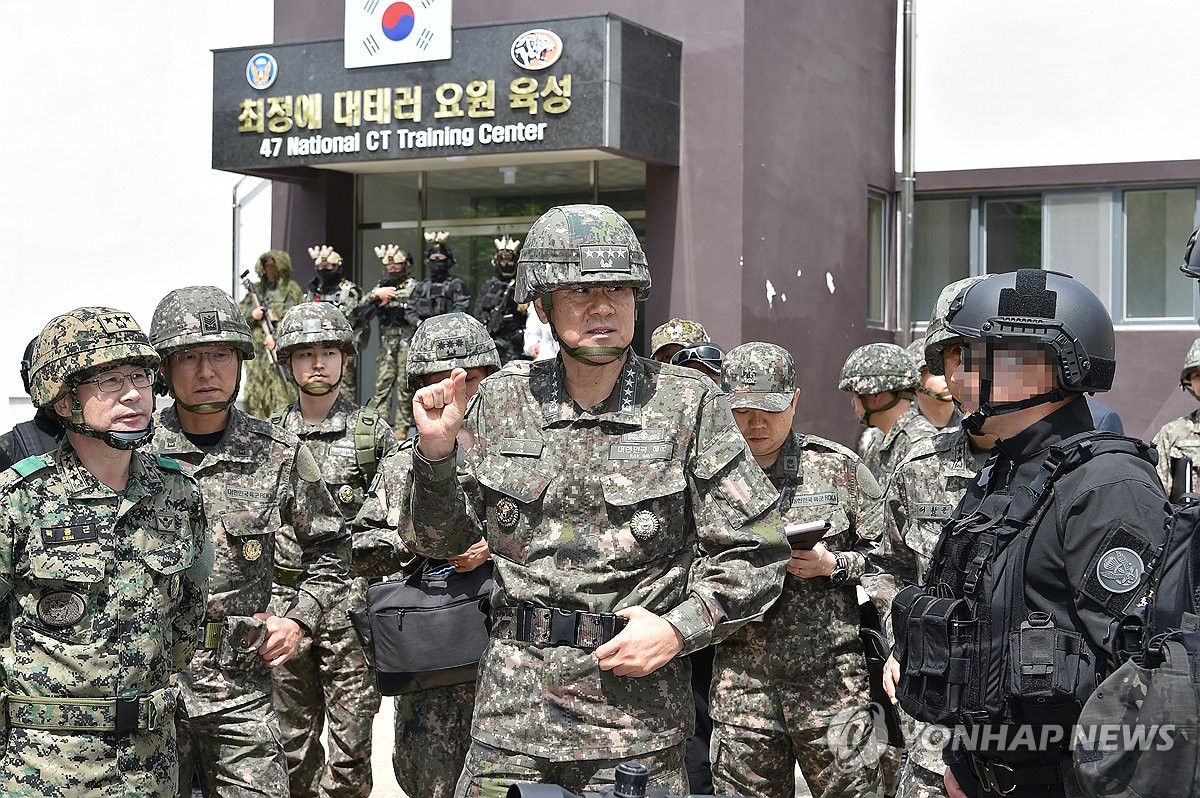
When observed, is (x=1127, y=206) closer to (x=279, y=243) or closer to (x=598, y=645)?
(x=279, y=243)

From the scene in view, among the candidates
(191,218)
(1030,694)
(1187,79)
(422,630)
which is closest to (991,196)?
(1187,79)

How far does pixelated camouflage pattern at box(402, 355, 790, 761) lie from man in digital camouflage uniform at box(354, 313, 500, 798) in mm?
1127

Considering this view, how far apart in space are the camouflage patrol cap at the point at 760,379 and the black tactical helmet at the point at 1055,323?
241 centimetres

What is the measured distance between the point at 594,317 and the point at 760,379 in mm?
2221

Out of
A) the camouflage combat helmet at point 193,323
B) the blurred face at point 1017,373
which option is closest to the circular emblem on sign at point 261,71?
the camouflage combat helmet at point 193,323

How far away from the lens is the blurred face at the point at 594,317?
4406 mm

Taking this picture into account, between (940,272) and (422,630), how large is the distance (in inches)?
589

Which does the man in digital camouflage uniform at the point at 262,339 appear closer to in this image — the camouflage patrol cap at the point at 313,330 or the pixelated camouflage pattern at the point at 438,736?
the camouflage patrol cap at the point at 313,330

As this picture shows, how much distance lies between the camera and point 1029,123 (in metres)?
18.1

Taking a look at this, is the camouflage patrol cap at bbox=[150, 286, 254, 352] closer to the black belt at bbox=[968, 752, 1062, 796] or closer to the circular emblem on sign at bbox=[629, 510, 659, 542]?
the circular emblem on sign at bbox=[629, 510, 659, 542]

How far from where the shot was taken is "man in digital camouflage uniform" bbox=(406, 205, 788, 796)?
4164 millimetres

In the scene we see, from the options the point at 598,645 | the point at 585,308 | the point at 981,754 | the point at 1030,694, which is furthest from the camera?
the point at 585,308

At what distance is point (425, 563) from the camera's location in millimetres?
5961

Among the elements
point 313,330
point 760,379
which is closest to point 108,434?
point 760,379
